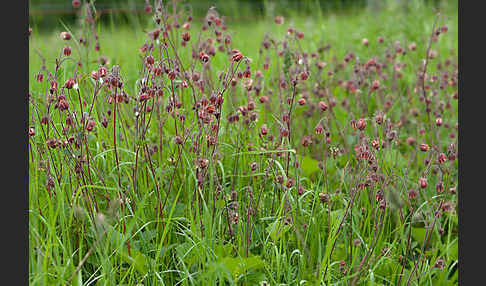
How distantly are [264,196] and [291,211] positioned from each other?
257 millimetres

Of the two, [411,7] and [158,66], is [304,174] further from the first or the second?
[411,7]

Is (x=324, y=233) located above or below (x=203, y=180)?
below

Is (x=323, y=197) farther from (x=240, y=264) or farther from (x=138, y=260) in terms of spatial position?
(x=138, y=260)

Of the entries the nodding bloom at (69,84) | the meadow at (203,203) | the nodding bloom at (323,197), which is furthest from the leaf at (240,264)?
the nodding bloom at (69,84)

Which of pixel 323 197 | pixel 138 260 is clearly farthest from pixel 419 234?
pixel 138 260

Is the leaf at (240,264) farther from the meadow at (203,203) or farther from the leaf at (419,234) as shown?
the leaf at (419,234)

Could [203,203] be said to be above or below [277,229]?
above

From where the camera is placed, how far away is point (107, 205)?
211cm

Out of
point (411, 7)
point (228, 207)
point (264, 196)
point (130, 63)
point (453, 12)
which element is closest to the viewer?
point (228, 207)

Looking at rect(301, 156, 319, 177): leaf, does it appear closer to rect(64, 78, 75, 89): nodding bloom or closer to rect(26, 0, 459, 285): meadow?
rect(26, 0, 459, 285): meadow

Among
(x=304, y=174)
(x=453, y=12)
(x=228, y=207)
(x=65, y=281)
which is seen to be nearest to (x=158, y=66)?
(x=228, y=207)

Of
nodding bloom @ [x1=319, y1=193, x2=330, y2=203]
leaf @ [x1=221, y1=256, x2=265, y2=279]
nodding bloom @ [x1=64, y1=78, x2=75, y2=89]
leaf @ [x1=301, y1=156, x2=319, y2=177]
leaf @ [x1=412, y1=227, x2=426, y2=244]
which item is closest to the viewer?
leaf @ [x1=221, y1=256, x2=265, y2=279]

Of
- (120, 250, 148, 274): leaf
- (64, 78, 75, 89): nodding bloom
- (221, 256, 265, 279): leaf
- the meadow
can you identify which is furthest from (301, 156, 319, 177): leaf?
(64, 78, 75, 89): nodding bloom

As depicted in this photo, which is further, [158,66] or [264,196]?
[264,196]
